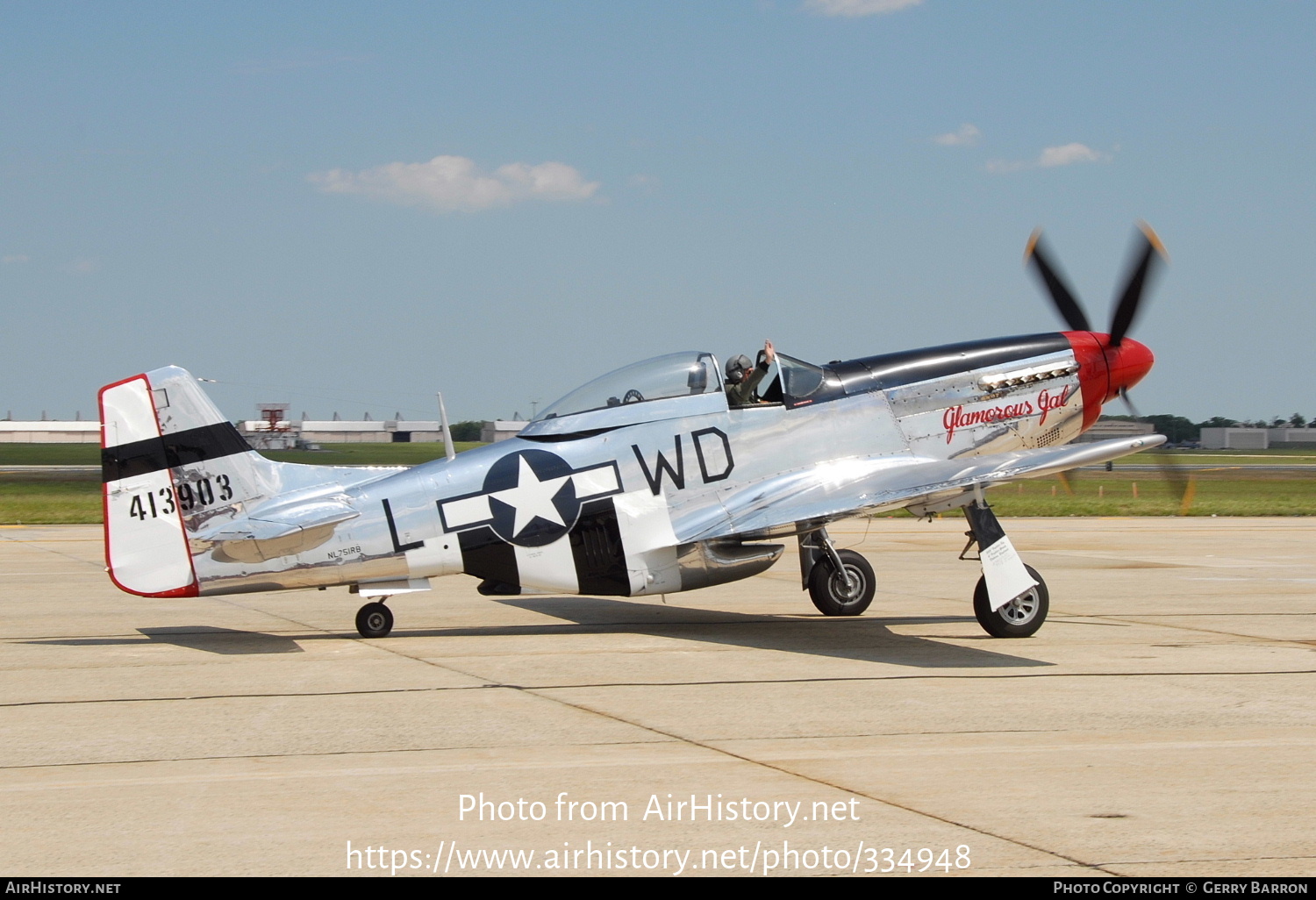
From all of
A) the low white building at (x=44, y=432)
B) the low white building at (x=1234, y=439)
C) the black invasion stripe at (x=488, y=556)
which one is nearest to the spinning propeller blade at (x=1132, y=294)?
Result: the black invasion stripe at (x=488, y=556)

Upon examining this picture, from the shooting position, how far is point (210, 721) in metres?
8.23

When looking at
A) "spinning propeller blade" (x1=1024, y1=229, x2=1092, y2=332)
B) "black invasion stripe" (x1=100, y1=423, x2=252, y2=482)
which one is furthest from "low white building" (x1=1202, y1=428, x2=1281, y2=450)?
"black invasion stripe" (x1=100, y1=423, x2=252, y2=482)

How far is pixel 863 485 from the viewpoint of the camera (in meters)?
11.8

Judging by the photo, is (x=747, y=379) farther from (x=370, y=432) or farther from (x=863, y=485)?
(x=370, y=432)

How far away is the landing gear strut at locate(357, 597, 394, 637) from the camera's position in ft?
39.1

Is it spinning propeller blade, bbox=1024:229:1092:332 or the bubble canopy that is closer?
the bubble canopy

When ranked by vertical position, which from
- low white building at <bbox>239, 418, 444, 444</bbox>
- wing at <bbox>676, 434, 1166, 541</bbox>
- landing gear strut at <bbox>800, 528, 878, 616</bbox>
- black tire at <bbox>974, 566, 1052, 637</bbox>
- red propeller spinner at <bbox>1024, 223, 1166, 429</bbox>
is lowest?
black tire at <bbox>974, 566, 1052, 637</bbox>

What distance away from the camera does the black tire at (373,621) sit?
39.1 feet

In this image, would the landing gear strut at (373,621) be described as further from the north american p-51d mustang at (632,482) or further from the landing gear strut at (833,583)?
the landing gear strut at (833,583)

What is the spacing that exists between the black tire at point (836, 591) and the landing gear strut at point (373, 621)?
4.67 meters

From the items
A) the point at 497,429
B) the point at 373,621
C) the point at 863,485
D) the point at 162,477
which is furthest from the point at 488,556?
the point at 497,429

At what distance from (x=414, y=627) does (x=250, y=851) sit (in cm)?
764

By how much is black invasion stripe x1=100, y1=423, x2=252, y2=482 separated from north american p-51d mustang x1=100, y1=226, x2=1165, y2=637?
15mm

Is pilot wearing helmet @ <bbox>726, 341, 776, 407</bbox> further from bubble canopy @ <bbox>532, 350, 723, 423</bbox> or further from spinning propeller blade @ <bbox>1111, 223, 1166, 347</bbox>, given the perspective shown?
spinning propeller blade @ <bbox>1111, 223, 1166, 347</bbox>
